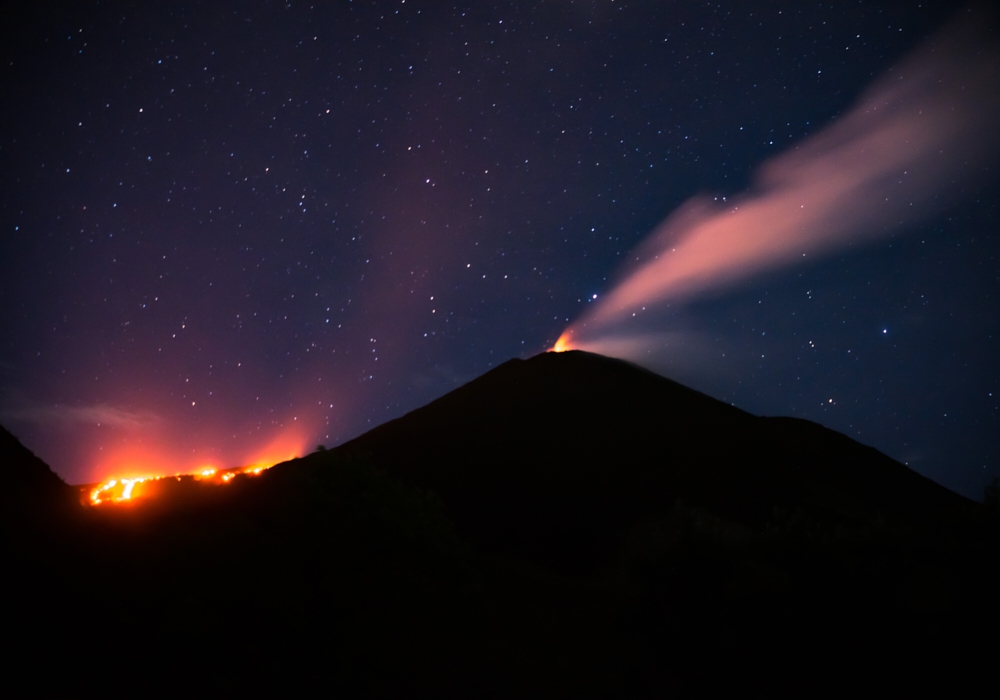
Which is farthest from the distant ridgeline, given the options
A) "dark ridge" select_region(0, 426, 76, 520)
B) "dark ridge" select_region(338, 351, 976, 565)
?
"dark ridge" select_region(338, 351, 976, 565)

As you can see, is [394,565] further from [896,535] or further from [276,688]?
[896,535]

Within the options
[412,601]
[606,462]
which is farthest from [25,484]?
[606,462]

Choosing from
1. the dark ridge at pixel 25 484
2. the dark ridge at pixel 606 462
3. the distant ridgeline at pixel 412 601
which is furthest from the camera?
the dark ridge at pixel 606 462

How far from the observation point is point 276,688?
28.6 ft

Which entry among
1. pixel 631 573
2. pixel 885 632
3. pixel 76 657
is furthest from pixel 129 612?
pixel 885 632

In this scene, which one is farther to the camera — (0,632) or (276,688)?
(276,688)

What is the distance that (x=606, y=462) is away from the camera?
35.9 meters

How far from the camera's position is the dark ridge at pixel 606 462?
2967 centimetres

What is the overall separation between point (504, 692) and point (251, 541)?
6355 mm

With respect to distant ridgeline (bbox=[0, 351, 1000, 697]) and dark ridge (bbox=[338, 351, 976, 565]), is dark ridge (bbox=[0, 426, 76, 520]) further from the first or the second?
dark ridge (bbox=[338, 351, 976, 565])

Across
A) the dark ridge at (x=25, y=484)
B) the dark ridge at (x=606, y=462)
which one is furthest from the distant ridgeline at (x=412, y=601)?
the dark ridge at (x=606, y=462)

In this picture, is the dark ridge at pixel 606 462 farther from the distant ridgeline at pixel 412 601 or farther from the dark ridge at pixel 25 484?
the dark ridge at pixel 25 484

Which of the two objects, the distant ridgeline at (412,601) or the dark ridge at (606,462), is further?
the dark ridge at (606,462)

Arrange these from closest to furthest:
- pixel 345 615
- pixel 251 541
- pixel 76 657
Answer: pixel 76 657 < pixel 345 615 < pixel 251 541
